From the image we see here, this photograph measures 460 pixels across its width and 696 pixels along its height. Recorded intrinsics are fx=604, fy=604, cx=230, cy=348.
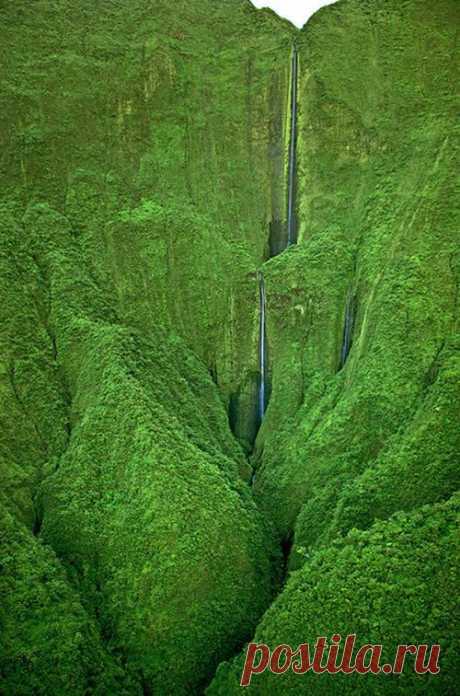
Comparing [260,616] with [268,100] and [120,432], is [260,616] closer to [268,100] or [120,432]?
[120,432]

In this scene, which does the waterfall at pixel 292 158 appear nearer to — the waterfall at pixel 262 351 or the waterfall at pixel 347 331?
the waterfall at pixel 262 351

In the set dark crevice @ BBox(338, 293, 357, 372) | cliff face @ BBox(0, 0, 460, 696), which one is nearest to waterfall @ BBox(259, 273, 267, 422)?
cliff face @ BBox(0, 0, 460, 696)

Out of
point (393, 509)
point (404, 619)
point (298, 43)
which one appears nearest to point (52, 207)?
point (298, 43)

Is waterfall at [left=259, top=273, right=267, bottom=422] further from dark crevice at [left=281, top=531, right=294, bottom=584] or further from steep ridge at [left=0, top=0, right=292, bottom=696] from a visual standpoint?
dark crevice at [left=281, top=531, right=294, bottom=584]

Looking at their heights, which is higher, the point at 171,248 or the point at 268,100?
the point at 268,100

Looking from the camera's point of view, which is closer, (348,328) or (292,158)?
(348,328)

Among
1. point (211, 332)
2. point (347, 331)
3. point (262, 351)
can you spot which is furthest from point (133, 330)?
point (347, 331)

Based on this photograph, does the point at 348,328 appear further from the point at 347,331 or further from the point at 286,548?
the point at 286,548
